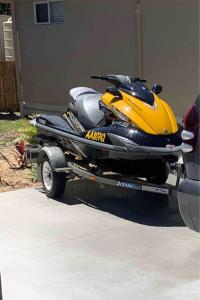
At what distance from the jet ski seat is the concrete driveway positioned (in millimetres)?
1040

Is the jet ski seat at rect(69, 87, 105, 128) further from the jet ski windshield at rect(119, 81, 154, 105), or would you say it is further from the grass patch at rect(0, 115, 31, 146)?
the grass patch at rect(0, 115, 31, 146)

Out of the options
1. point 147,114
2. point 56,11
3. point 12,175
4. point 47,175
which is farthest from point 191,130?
point 56,11

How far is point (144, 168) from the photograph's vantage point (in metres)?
7.08

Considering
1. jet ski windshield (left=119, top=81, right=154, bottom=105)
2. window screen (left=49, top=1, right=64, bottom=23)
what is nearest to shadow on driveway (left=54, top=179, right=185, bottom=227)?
jet ski windshield (left=119, top=81, right=154, bottom=105)

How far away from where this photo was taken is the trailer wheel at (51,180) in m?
7.30

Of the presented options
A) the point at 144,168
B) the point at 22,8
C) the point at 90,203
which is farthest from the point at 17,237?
the point at 22,8

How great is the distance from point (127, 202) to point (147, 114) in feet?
4.35

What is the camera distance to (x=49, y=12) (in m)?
13.9

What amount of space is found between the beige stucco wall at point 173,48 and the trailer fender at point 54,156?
3.85 m

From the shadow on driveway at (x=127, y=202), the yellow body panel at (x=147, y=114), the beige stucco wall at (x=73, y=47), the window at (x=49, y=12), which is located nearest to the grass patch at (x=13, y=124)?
the beige stucco wall at (x=73, y=47)

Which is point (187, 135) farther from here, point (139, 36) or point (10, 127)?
point (10, 127)

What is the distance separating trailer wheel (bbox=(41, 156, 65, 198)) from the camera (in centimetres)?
730

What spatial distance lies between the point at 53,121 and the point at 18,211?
1.37 metres

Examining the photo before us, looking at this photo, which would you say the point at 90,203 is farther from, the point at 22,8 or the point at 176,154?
the point at 22,8
